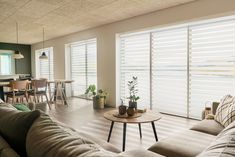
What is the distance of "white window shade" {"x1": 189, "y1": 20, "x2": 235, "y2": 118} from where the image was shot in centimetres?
364

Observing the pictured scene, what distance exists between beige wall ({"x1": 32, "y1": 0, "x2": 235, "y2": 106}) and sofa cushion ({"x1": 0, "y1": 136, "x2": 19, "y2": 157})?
12.0 ft

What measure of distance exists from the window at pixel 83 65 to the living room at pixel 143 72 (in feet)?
0.19

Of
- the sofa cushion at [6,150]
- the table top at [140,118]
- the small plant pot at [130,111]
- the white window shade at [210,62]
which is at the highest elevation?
the white window shade at [210,62]

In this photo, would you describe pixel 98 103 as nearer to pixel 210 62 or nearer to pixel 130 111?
pixel 130 111

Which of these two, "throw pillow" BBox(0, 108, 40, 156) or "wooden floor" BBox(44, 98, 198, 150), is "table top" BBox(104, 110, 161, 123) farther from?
"throw pillow" BBox(0, 108, 40, 156)

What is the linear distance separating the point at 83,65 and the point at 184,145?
5.60m

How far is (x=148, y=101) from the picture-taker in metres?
5.02

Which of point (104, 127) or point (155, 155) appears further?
point (104, 127)

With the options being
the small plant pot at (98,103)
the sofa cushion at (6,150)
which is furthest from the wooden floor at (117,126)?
the sofa cushion at (6,150)

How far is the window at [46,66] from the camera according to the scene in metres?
8.61

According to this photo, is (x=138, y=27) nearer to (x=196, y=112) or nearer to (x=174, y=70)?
(x=174, y=70)

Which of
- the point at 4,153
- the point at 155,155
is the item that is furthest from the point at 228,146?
the point at 4,153

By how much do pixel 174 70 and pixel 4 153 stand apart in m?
3.98

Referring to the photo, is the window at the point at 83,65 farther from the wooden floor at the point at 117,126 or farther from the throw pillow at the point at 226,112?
the throw pillow at the point at 226,112
